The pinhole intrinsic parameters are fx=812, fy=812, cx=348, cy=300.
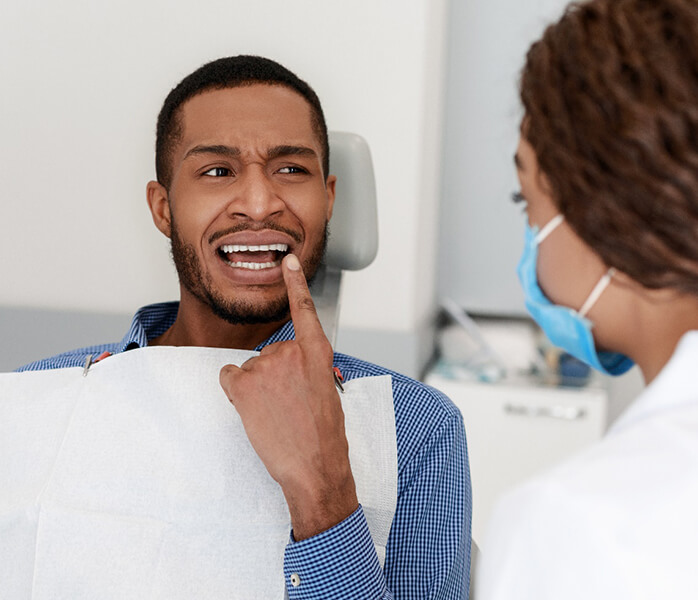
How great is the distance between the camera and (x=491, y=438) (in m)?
2.52

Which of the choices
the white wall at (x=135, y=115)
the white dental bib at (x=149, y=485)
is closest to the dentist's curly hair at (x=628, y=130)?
the white dental bib at (x=149, y=485)

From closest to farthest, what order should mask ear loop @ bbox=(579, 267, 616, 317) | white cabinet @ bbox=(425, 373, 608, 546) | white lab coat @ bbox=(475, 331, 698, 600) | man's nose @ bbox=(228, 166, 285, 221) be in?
white lab coat @ bbox=(475, 331, 698, 600) < mask ear loop @ bbox=(579, 267, 616, 317) < man's nose @ bbox=(228, 166, 285, 221) < white cabinet @ bbox=(425, 373, 608, 546)

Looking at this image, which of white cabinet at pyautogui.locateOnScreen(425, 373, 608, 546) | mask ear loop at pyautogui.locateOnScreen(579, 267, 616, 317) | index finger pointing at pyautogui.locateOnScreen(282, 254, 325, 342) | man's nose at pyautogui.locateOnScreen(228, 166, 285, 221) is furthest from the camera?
white cabinet at pyautogui.locateOnScreen(425, 373, 608, 546)

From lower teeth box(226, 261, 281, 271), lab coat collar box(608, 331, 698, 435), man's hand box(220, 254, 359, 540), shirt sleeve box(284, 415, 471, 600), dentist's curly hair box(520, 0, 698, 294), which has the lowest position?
shirt sleeve box(284, 415, 471, 600)

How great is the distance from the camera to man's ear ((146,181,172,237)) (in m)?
1.45

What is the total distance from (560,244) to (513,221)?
209 cm

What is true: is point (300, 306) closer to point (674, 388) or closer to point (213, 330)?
point (213, 330)

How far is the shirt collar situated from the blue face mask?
0.50m

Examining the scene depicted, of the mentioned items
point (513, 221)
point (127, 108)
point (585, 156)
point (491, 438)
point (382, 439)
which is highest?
point (585, 156)

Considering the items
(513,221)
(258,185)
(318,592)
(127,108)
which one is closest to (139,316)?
(258,185)

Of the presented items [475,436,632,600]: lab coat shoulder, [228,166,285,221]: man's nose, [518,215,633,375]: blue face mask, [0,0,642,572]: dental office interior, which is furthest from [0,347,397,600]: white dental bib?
[0,0,642,572]: dental office interior

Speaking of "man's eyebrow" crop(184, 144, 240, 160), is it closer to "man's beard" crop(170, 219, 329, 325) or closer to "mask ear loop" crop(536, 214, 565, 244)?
"man's beard" crop(170, 219, 329, 325)

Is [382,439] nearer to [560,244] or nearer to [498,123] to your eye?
[560,244]

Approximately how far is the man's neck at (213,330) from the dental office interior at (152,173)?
104 cm
